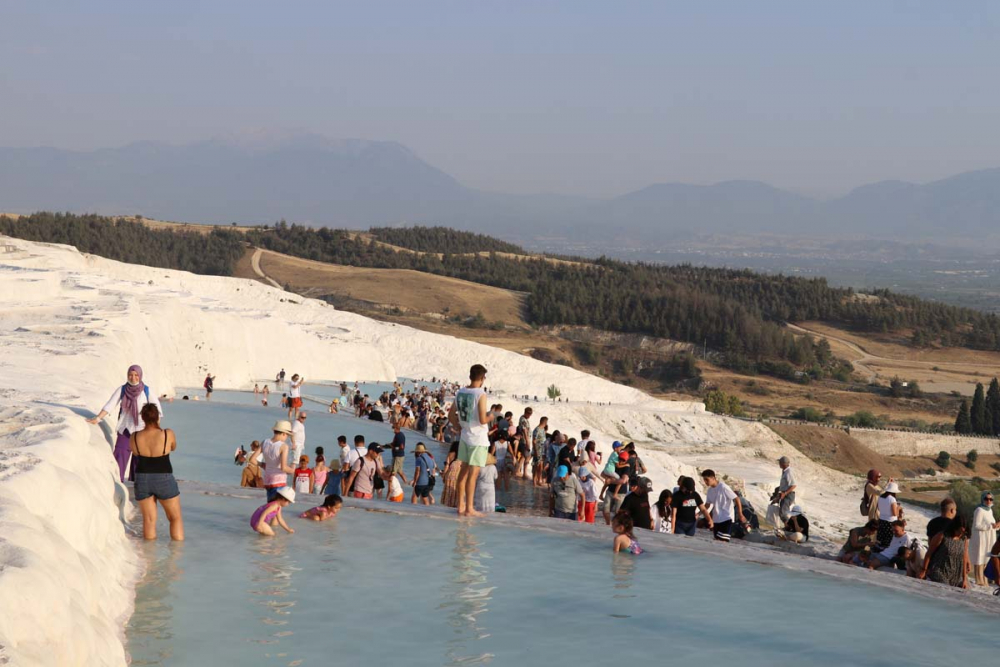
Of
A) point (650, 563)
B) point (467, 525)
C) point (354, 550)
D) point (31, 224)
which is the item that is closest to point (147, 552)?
point (354, 550)

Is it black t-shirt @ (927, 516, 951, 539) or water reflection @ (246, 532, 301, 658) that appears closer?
water reflection @ (246, 532, 301, 658)

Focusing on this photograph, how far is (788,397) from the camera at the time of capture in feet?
234

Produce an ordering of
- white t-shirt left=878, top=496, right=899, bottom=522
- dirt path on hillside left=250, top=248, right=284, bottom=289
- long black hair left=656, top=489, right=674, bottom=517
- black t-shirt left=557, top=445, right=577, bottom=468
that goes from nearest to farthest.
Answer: white t-shirt left=878, top=496, right=899, bottom=522 < long black hair left=656, top=489, right=674, bottom=517 < black t-shirt left=557, top=445, right=577, bottom=468 < dirt path on hillside left=250, top=248, right=284, bottom=289

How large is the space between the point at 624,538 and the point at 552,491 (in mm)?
3469

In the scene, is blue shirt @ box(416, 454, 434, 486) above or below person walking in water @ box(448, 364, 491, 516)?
below

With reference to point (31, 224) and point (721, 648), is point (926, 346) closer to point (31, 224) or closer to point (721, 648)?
point (31, 224)

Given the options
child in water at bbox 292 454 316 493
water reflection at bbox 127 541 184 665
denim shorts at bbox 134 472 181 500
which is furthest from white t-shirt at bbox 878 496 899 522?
denim shorts at bbox 134 472 181 500

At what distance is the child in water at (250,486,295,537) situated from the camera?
8773 mm

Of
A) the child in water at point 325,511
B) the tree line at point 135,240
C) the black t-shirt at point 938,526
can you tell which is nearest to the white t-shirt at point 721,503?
the black t-shirt at point 938,526

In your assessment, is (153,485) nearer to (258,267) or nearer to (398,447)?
(398,447)

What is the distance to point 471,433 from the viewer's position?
9.45m

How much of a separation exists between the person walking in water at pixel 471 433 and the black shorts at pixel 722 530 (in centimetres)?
274

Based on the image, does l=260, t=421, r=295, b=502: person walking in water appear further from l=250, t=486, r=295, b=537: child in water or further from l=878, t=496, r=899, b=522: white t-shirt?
l=878, t=496, r=899, b=522: white t-shirt

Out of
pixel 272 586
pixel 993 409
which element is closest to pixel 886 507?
pixel 272 586
